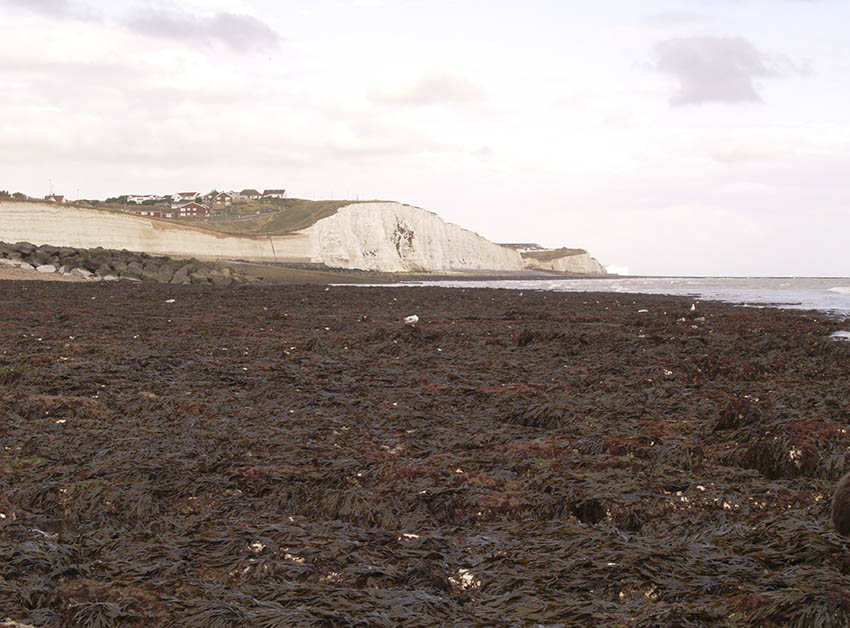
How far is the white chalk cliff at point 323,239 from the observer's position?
5297 centimetres

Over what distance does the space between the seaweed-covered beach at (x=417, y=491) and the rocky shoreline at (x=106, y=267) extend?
2756 cm

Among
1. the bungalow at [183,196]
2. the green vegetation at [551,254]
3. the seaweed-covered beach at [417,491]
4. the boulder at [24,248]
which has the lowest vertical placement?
the seaweed-covered beach at [417,491]

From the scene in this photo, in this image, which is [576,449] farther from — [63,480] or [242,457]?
[63,480]

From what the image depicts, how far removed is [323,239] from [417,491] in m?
80.4

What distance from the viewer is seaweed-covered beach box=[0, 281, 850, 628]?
2896 millimetres

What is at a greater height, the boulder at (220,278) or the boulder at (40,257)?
the boulder at (40,257)

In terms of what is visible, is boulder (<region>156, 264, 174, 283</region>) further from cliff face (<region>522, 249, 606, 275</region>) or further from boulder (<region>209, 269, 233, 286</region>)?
cliff face (<region>522, 249, 606, 275</region>)

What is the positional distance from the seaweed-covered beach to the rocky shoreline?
27563 millimetres

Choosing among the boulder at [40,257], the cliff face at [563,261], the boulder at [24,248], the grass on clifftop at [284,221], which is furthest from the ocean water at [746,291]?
the cliff face at [563,261]

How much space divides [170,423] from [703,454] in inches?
165

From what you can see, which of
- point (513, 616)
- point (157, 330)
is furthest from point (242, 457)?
point (157, 330)

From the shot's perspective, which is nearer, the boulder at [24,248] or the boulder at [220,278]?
the boulder at [220,278]

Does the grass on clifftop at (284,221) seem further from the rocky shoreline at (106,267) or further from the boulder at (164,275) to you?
the boulder at (164,275)

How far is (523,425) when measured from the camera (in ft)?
19.7
